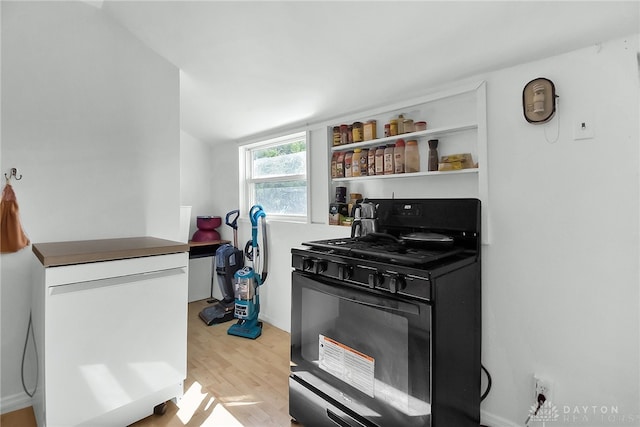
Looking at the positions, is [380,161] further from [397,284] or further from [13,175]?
[13,175]

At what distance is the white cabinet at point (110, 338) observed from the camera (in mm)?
1377

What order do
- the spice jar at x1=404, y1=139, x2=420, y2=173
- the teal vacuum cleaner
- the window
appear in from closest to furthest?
the spice jar at x1=404, y1=139, x2=420, y2=173
the teal vacuum cleaner
the window

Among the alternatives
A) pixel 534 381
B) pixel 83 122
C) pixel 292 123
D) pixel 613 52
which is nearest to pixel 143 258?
pixel 83 122

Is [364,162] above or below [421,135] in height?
below

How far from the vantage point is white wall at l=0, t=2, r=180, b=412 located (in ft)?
5.99

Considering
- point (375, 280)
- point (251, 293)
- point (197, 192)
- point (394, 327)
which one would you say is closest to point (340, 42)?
point (375, 280)

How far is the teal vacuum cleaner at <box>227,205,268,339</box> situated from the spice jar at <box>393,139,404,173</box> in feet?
4.93

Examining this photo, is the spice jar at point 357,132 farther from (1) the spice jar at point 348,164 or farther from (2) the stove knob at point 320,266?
(2) the stove knob at point 320,266

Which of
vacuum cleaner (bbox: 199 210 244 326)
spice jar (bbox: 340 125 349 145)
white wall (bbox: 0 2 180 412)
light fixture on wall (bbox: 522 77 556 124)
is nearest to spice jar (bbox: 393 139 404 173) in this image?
spice jar (bbox: 340 125 349 145)

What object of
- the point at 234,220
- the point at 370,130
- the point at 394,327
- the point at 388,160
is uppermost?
the point at 370,130

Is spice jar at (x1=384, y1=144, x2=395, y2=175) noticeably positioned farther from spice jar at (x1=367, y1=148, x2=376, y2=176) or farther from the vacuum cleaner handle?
the vacuum cleaner handle

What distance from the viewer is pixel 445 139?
1.82m

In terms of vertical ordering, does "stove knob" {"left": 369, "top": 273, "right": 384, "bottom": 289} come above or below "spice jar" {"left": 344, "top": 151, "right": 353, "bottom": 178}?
below

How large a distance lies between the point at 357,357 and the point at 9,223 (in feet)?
6.74
